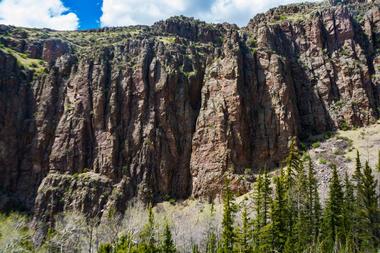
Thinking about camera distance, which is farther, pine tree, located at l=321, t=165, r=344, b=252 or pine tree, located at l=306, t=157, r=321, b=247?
pine tree, located at l=306, t=157, r=321, b=247

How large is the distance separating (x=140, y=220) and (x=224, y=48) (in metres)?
53.6

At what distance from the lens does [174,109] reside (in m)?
114

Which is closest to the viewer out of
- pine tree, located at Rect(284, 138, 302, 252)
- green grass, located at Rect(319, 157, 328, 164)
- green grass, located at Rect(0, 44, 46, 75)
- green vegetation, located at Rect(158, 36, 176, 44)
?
pine tree, located at Rect(284, 138, 302, 252)

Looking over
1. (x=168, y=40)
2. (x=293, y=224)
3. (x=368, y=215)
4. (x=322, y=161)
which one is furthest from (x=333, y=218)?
(x=168, y=40)

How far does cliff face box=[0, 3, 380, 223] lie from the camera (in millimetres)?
103562

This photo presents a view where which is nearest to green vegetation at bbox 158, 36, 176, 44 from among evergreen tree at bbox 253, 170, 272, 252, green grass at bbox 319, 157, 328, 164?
green grass at bbox 319, 157, 328, 164

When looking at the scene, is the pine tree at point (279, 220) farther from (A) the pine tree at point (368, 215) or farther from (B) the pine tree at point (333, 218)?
(A) the pine tree at point (368, 215)

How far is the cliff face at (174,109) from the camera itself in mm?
103562

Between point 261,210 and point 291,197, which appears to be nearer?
point 261,210

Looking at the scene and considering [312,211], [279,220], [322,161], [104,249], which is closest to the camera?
[279,220]

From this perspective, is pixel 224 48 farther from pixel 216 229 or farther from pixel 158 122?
pixel 216 229

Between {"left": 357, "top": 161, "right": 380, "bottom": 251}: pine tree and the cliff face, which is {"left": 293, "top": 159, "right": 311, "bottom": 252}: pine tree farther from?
the cliff face

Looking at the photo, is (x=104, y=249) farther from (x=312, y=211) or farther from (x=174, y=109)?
(x=174, y=109)

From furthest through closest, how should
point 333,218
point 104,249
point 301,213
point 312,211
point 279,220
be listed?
point 312,211 → point 301,213 → point 333,218 → point 104,249 → point 279,220
